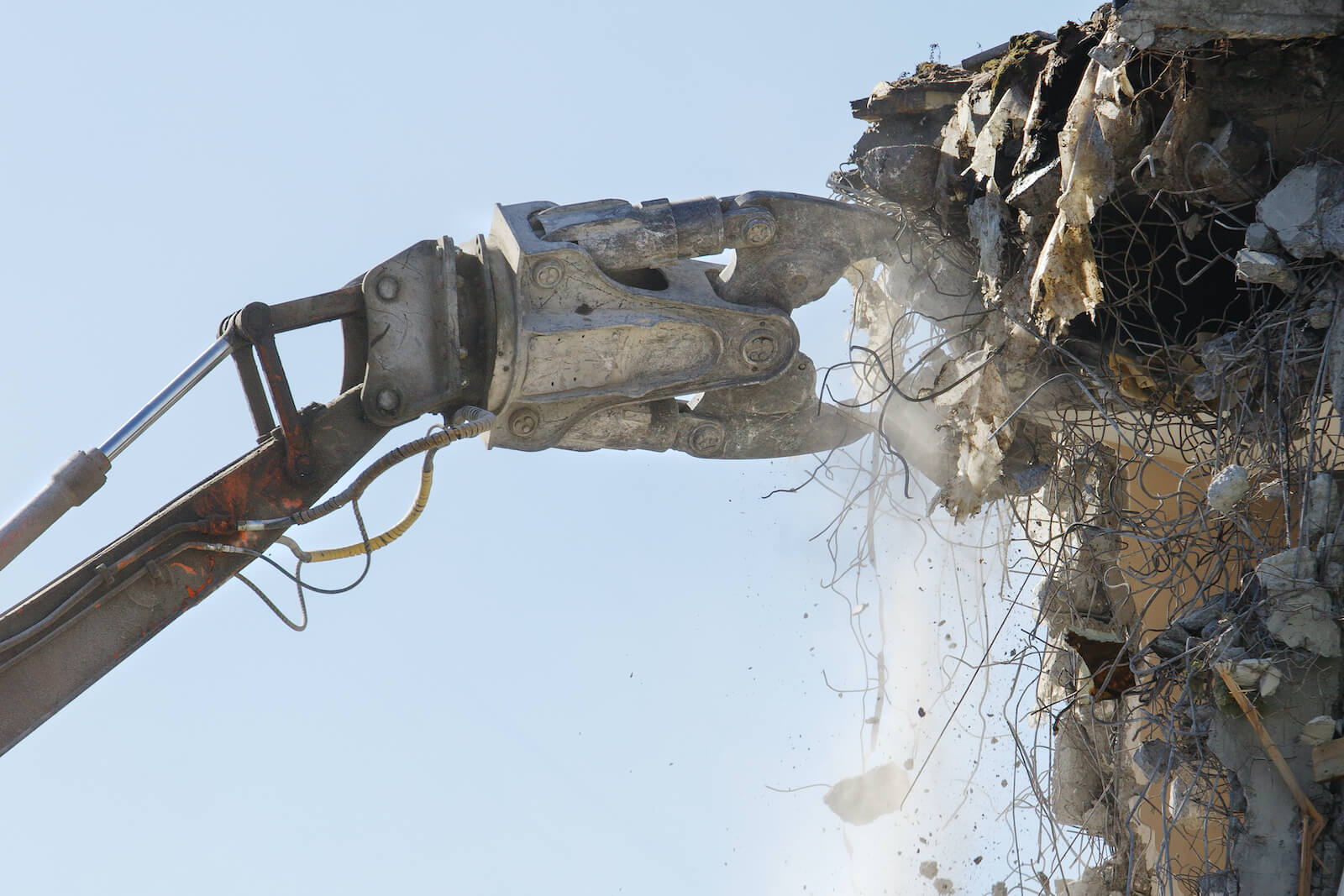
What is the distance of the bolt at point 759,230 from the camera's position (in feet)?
16.3

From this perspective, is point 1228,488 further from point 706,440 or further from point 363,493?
point 363,493

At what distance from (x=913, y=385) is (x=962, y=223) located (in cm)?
72

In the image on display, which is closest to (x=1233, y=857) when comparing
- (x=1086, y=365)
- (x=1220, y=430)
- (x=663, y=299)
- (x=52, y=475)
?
(x=1220, y=430)

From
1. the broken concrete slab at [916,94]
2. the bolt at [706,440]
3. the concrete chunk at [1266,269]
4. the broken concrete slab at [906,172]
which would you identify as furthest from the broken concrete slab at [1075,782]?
the broken concrete slab at [916,94]

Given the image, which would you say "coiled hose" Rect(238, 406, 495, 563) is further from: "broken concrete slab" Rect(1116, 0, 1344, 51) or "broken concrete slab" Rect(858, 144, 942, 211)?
"broken concrete slab" Rect(1116, 0, 1344, 51)

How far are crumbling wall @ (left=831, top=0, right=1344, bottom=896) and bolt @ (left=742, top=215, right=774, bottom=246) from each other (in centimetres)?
45

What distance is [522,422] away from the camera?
4914 mm

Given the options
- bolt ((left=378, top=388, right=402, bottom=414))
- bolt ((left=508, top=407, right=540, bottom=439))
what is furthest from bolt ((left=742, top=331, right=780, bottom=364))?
bolt ((left=378, top=388, right=402, bottom=414))

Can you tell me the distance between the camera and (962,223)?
5109 millimetres

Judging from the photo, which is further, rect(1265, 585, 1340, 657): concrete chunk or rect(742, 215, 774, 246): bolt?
rect(742, 215, 774, 246): bolt

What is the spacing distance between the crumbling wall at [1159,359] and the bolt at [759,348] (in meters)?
0.60

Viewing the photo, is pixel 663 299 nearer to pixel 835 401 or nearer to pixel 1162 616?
pixel 835 401

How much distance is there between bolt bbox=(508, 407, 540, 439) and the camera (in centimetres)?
489

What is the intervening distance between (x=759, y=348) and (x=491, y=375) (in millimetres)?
1044
